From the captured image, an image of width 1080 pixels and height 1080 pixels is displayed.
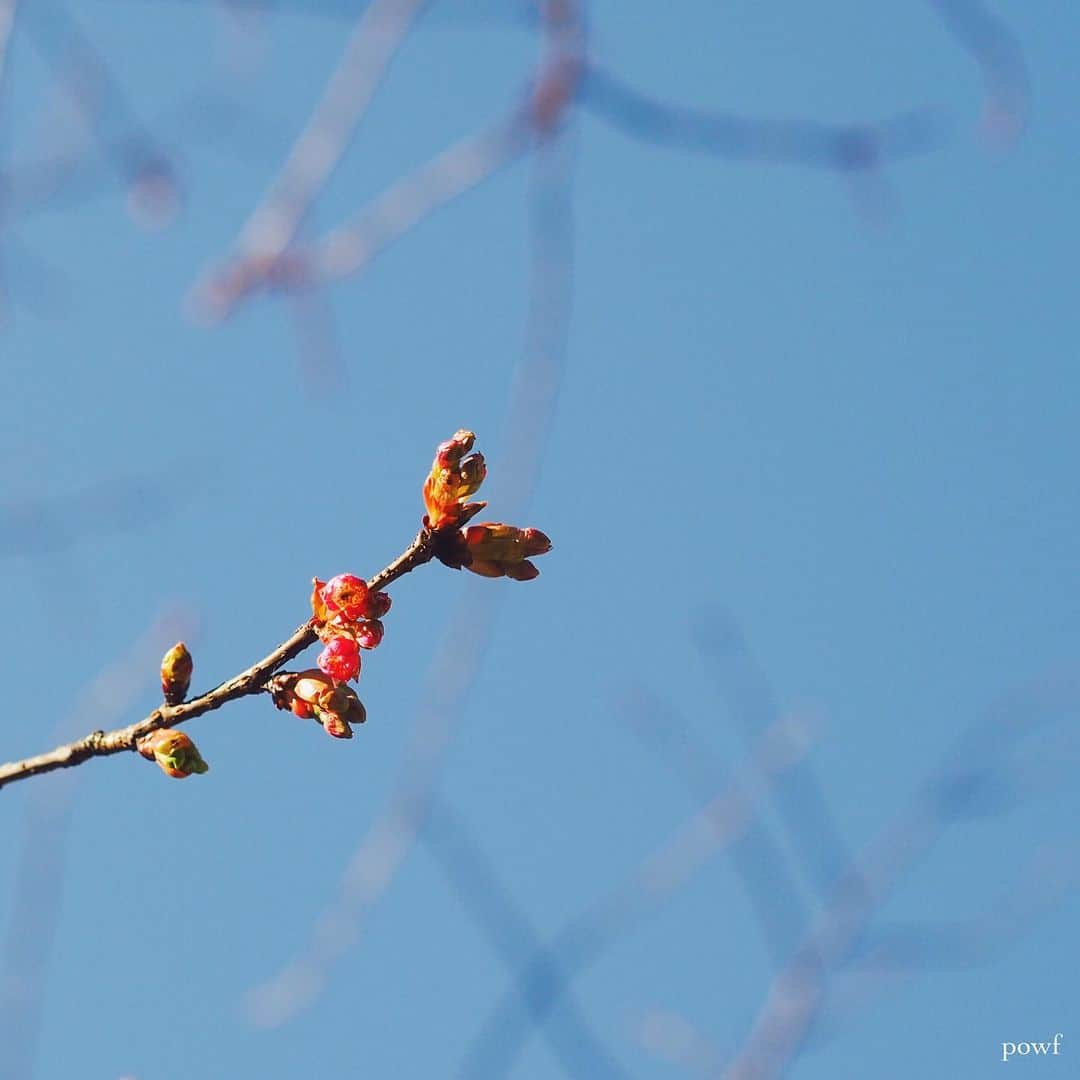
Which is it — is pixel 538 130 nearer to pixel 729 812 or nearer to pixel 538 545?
pixel 538 545

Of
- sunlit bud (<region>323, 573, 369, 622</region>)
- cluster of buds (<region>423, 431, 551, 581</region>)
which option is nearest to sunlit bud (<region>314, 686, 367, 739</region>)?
sunlit bud (<region>323, 573, 369, 622</region>)

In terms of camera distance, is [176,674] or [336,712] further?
[176,674]

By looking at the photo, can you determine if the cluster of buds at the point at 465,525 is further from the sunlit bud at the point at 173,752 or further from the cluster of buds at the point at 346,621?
the sunlit bud at the point at 173,752

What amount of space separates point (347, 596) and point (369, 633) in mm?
71

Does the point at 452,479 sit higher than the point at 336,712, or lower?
higher

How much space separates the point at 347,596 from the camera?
1.86 meters

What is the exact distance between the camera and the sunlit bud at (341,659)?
1.89m

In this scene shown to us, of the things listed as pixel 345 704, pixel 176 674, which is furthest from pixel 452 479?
pixel 176 674

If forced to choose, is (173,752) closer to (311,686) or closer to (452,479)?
(311,686)

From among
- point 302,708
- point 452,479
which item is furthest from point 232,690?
point 452,479

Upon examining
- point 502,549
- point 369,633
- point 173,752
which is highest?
point 502,549

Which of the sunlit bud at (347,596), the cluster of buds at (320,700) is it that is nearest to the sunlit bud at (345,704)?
the cluster of buds at (320,700)

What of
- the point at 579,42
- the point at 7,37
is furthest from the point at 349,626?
the point at 579,42

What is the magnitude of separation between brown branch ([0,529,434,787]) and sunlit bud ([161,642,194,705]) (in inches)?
3.7
